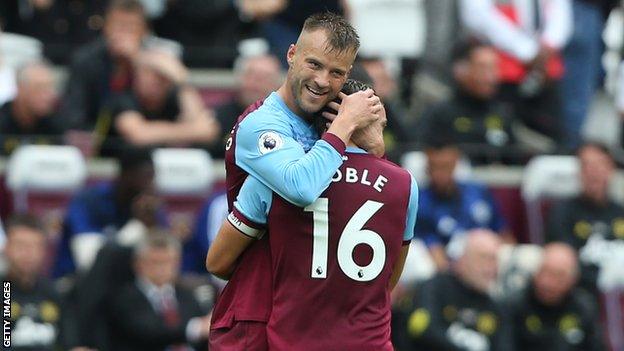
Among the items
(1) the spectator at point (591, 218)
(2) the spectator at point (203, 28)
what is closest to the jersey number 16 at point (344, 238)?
(1) the spectator at point (591, 218)

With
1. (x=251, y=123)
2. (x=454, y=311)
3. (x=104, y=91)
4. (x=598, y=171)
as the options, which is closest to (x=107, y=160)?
(x=104, y=91)

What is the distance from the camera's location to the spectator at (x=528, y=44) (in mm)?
13352

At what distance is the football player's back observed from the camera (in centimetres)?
616

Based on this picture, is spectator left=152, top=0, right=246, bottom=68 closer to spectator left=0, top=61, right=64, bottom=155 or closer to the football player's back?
spectator left=0, top=61, right=64, bottom=155

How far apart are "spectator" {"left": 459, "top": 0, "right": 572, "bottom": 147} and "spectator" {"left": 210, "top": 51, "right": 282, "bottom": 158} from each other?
1974 mm

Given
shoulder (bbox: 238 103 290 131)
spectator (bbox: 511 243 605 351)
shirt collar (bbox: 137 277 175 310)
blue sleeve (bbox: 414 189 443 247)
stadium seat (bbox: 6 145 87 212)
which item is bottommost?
spectator (bbox: 511 243 605 351)

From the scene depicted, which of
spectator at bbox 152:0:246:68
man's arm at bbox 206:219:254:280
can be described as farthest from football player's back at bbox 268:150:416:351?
spectator at bbox 152:0:246:68

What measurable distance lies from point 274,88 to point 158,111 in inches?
35.3

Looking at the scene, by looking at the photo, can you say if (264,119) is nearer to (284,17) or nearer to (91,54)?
(91,54)

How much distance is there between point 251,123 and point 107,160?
556 centimetres

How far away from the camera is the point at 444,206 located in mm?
11758

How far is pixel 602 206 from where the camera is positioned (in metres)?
12.2

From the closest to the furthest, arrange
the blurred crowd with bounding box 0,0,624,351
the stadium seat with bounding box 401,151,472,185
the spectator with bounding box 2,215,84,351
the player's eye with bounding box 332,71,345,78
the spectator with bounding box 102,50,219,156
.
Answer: the player's eye with bounding box 332,71,345,78 → the spectator with bounding box 2,215,84,351 → the blurred crowd with bounding box 0,0,624,351 → the spectator with bounding box 102,50,219,156 → the stadium seat with bounding box 401,151,472,185

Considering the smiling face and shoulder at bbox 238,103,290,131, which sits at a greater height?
the smiling face
